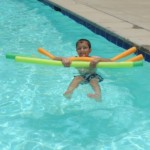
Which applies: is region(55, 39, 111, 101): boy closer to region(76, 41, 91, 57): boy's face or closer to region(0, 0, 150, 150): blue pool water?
region(76, 41, 91, 57): boy's face

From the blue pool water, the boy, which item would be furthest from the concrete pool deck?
the boy

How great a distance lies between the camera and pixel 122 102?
19.5 feet

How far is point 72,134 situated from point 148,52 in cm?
269

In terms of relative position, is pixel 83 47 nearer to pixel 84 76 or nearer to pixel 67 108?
pixel 84 76

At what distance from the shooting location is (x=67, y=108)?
Result: 5.73 metres

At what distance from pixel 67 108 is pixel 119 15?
16.9ft

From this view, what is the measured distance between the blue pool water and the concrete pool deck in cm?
41

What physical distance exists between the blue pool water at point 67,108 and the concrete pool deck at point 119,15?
406 millimetres

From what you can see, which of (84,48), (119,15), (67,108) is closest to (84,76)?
(84,48)

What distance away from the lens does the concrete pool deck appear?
7.99 metres

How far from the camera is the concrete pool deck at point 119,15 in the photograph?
799 cm

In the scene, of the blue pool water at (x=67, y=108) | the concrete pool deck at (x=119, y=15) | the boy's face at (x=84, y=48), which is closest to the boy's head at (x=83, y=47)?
the boy's face at (x=84, y=48)

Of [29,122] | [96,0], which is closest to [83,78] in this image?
[29,122]

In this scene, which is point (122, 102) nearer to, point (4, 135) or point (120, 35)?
point (4, 135)
